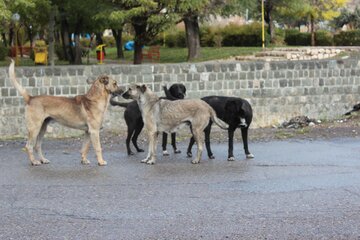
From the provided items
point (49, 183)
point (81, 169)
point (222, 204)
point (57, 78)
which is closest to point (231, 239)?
point (222, 204)

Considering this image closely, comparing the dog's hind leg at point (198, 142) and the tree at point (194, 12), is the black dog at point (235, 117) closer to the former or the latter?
the dog's hind leg at point (198, 142)

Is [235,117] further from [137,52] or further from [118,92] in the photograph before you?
[137,52]

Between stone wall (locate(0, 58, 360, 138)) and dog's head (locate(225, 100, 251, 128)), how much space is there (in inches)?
221

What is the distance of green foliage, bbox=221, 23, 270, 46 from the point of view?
4753 cm

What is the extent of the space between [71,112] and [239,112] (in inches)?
115

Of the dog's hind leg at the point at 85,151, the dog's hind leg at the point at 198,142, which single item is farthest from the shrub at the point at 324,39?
the dog's hind leg at the point at 85,151

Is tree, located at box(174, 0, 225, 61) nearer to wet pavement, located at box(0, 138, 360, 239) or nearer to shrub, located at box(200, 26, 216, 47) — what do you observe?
shrub, located at box(200, 26, 216, 47)

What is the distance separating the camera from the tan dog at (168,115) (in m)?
11.8

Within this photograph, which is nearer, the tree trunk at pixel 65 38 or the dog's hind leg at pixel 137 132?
the dog's hind leg at pixel 137 132

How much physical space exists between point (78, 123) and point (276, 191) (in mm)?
3986

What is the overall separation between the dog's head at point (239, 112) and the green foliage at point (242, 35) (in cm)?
3489

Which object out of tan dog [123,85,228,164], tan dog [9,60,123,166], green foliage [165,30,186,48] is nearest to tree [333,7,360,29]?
green foliage [165,30,186,48]

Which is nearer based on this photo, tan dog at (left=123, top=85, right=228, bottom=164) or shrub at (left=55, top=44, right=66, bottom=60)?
tan dog at (left=123, top=85, right=228, bottom=164)

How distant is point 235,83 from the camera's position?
61.0 ft
